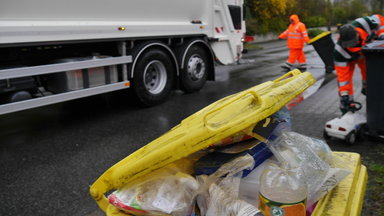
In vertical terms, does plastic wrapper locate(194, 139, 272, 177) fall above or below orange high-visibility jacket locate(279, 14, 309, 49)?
below

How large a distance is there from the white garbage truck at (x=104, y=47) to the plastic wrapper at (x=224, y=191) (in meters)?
3.22

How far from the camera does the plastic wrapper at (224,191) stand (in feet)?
5.04

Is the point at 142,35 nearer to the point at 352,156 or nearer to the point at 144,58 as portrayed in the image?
the point at 144,58

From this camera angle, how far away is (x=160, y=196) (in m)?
1.61

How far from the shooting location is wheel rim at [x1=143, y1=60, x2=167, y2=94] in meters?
5.94

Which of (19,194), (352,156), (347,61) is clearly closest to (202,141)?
(352,156)

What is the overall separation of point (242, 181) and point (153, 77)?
4573 millimetres

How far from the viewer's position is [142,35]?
5.63 meters

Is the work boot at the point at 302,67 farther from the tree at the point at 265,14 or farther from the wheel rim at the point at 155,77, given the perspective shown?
the tree at the point at 265,14

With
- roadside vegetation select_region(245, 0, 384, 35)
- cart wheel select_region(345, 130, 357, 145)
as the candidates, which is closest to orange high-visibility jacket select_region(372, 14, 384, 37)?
cart wheel select_region(345, 130, 357, 145)

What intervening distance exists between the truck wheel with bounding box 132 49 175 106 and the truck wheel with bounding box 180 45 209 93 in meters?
0.38

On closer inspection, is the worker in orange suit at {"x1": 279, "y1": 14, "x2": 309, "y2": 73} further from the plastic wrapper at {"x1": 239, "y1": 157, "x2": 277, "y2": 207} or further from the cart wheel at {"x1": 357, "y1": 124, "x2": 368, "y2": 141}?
the plastic wrapper at {"x1": 239, "y1": 157, "x2": 277, "y2": 207}

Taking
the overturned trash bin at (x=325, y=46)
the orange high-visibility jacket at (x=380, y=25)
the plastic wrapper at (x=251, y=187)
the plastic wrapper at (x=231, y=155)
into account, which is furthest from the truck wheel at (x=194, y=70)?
the plastic wrapper at (x=251, y=187)

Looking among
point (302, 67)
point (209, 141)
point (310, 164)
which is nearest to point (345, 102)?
point (310, 164)
